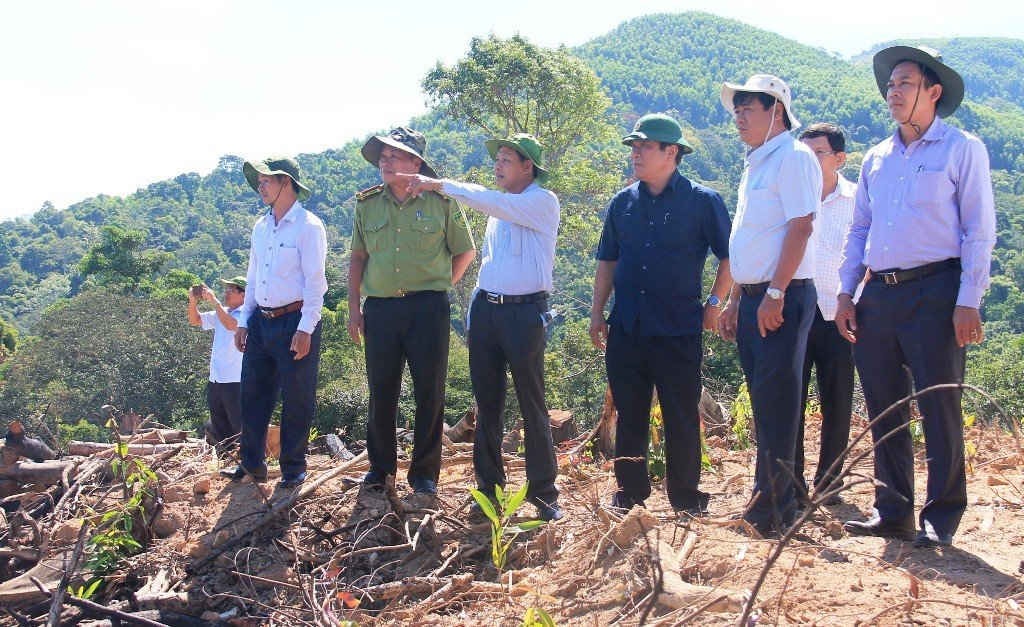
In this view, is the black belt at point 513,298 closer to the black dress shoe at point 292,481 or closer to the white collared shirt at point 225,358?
the black dress shoe at point 292,481

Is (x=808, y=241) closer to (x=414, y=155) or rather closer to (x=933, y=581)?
(x=933, y=581)

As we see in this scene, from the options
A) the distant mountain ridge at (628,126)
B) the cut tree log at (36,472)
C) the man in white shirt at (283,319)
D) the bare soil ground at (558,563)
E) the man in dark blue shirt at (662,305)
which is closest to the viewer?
the bare soil ground at (558,563)

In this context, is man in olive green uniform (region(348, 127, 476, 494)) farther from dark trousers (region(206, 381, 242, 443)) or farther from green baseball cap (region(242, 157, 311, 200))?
dark trousers (region(206, 381, 242, 443))

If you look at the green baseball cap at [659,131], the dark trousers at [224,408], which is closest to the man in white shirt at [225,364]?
the dark trousers at [224,408]

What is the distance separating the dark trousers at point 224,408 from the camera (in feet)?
23.6

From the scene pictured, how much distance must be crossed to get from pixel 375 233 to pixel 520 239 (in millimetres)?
906

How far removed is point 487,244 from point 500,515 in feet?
4.58

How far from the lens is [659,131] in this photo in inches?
165

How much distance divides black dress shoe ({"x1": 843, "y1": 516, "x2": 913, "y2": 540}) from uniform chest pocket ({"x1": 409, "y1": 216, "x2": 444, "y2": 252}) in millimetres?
2509

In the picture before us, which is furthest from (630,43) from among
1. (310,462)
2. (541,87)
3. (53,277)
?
(310,462)

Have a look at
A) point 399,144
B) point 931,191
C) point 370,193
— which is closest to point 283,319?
point 370,193

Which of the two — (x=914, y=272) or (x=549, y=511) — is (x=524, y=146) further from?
(x=914, y=272)

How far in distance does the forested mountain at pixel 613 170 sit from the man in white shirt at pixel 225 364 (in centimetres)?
1075

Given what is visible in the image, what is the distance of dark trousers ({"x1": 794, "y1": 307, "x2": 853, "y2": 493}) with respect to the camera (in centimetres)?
453
